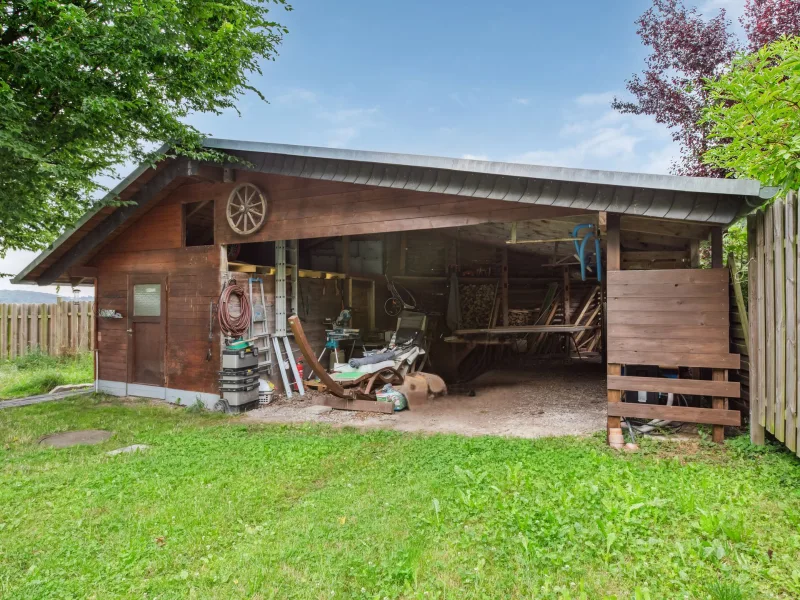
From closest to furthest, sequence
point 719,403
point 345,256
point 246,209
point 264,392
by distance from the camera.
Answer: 1. point 719,403
2. point 246,209
3. point 264,392
4. point 345,256

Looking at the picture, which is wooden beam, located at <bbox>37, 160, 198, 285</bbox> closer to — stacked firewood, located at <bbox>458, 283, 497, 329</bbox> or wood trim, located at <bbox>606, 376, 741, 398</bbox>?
wood trim, located at <bbox>606, 376, 741, 398</bbox>

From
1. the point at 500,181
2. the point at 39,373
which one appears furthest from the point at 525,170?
the point at 39,373

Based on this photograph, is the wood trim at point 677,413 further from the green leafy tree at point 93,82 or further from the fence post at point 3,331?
the fence post at point 3,331

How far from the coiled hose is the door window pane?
152 cm

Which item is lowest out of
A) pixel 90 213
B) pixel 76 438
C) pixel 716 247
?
pixel 76 438

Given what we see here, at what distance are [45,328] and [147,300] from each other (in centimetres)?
561

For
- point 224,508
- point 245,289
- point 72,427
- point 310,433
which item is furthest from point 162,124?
point 224,508

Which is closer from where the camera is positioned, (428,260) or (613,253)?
(613,253)

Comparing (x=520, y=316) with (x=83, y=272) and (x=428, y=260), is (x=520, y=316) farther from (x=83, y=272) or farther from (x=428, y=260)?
(x=83, y=272)

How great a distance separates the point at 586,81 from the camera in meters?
12.9

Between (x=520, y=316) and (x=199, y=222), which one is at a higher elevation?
(x=199, y=222)

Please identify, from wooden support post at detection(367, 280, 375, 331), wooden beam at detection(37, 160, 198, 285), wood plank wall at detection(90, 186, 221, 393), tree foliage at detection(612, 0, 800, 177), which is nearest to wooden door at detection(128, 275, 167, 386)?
wood plank wall at detection(90, 186, 221, 393)

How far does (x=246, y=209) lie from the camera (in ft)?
21.9

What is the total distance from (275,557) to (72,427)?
4.78 metres
